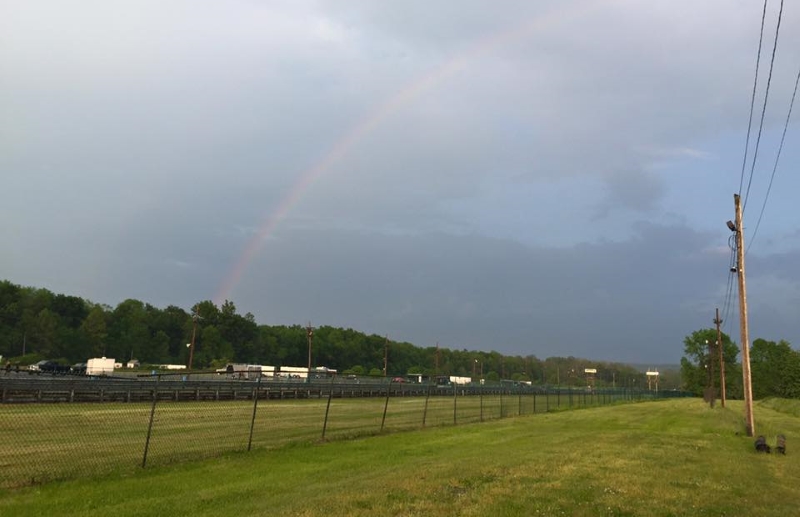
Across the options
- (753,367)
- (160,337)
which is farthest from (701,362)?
(160,337)

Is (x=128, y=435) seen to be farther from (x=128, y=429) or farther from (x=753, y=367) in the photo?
(x=753, y=367)

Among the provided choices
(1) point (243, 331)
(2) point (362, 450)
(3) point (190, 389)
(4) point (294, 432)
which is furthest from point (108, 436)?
(1) point (243, 331)

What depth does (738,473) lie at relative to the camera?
13.6 meters

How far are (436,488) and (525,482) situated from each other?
192 cm

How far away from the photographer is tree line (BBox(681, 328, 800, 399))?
130m

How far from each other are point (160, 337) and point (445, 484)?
149082 mm

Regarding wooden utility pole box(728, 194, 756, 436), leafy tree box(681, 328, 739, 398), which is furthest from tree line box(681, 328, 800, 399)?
wooden utility pole box(728, 194, 756, 436)

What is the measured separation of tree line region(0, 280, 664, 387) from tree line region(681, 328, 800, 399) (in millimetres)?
31380

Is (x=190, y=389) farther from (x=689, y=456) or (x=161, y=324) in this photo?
(x=161, y=324)

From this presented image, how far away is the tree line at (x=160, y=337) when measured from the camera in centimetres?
12262

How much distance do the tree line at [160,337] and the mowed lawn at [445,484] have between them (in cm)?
8692

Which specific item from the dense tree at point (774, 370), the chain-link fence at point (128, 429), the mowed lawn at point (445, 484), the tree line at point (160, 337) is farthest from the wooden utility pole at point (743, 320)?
the dense tree at point (774, 370)

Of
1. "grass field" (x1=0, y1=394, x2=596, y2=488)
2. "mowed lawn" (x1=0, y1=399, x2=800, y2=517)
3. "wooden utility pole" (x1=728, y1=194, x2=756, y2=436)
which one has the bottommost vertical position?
"grass field" (x1=0, y1=394, x2=596, y2=488)

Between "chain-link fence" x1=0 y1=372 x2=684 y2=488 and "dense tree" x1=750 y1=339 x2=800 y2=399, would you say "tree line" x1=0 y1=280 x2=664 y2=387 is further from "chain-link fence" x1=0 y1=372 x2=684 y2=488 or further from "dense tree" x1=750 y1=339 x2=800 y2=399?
"chain-link fence" x1=0 y1=372 x2=684 y2=488
